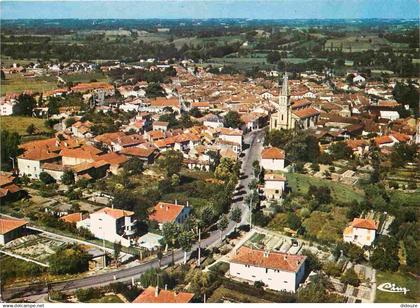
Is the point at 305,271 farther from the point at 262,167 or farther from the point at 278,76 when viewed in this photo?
the point at 278,76

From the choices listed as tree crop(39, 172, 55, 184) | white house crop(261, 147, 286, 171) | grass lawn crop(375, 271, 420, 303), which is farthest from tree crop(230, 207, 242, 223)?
tree crop(39, 172, 55, 184)

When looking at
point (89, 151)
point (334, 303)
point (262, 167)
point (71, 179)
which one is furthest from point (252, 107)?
point (334, 303)

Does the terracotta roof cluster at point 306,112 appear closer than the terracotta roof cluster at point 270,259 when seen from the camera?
No

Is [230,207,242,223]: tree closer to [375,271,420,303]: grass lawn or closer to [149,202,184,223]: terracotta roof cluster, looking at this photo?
[149,202,184,223]: terracotta roof cluster

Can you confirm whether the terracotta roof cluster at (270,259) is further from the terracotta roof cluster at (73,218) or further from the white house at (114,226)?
the terracotta roof cluster at (73,218)

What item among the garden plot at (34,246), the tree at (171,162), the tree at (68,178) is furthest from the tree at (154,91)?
the garden plot at (34,246)

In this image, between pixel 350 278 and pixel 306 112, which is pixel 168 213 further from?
pixel 306 112

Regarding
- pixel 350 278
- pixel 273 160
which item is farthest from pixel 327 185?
pixel 350 278
